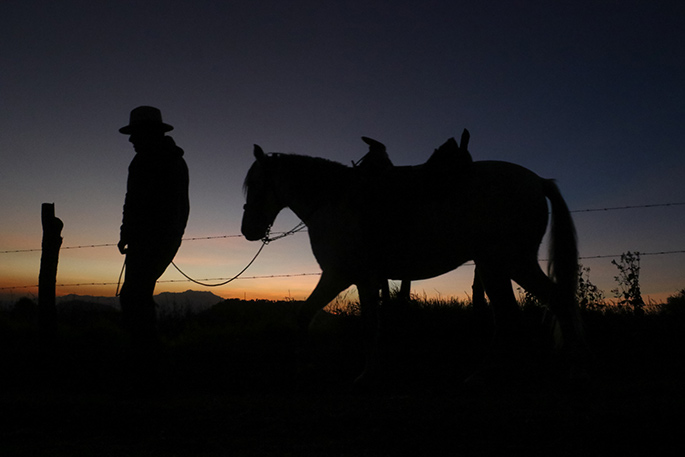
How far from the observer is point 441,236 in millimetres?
4797

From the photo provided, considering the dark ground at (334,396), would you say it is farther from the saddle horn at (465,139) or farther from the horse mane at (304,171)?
the saddle horn at (465,139)

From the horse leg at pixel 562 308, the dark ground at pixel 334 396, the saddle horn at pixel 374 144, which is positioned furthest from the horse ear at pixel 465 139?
the dark ground at pixel 334 396

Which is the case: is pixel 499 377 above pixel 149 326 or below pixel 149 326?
below

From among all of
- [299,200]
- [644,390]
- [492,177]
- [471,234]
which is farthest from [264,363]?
[644,390]

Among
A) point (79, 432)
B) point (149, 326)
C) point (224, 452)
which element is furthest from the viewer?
point (149, 326)

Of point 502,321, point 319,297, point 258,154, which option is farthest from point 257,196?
point 502,321

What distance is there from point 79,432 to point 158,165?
2.41 meters

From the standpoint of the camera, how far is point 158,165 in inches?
183

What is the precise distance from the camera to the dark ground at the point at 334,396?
285 cm

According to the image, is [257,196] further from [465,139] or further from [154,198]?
[465,139]

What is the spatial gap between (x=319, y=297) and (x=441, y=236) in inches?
54.1

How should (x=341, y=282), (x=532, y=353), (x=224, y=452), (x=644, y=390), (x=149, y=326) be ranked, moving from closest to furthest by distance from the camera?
1. (x=224, y=452)
2. (x=644, y=390)
3. (x=149, y=326)
4. (x=341, y=282)
5. (x=532, y=353)

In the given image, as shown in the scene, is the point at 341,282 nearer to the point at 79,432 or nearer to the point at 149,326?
the point at 149,326

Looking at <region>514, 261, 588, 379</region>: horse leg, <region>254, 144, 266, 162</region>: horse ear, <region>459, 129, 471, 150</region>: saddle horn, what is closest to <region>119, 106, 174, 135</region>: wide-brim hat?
<region>254, 144, 266, 162</region>: horse ear
